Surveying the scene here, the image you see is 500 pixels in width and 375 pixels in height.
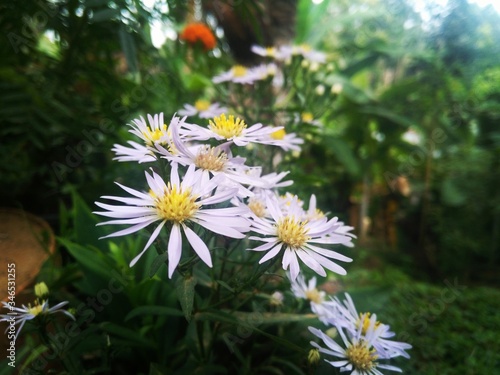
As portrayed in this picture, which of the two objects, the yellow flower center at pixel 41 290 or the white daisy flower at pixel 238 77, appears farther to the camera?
the white daisy flower at pixel 238 77

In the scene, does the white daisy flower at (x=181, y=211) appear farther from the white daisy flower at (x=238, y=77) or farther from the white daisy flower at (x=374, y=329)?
the white daisy flower at (x=238, y=77)

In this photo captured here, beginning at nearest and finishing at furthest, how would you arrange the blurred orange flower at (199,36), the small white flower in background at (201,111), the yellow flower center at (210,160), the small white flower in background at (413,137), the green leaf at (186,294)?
the green leaf at (186,294) < the yellow flower center at (210,160) < the small white flower in background at (201,111) < the blurred orange flower at (199,36) < the small white flower in background at (413,137)

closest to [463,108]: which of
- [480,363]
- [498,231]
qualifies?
[498,231]

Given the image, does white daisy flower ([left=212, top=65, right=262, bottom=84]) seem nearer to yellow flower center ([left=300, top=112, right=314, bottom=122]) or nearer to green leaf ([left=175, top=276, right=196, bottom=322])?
yellow flower center ([left=300, top=112, right=314, bottom=122])

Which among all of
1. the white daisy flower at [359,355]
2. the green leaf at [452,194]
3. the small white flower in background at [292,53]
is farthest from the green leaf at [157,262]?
the green leaf at [452,194]

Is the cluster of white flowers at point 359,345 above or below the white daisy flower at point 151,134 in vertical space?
below

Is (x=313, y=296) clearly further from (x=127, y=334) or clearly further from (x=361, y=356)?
(x=127, y=334)
